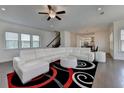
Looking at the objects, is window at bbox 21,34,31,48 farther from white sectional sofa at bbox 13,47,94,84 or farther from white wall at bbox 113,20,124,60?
white wall at bbox 113,20,124,60

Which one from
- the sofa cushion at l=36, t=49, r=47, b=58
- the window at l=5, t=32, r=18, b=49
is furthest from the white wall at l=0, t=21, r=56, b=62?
the sofa cushion at l=36, t=49, r=47, b=58

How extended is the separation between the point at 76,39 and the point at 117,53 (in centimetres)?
690

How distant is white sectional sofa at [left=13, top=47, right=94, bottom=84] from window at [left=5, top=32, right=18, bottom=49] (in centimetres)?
278

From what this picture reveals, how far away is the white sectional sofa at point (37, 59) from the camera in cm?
246

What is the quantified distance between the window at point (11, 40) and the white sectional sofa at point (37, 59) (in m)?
2.78

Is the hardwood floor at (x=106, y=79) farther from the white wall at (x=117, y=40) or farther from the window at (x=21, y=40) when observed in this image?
the window at (x=21, y=40)

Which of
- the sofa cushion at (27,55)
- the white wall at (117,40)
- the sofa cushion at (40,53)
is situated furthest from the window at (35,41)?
the white wall at (117,40)

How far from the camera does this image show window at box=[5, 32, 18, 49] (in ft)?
17.9

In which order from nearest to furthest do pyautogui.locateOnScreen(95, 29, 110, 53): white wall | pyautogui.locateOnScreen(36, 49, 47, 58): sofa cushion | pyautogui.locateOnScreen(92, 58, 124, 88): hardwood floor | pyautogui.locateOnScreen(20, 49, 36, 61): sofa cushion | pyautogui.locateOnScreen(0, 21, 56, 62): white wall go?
pyautogui.locateOnScreen(92, 58, 124, 88): hardwood floor, pyautogui.locateOnScreen(20, 49, 36, 61): sofa cushion, pyautogui.locateOnScreen(36, 49, 47, 58): sofa cushion, pyautogui.locateOnScreen(0, 21, 56, 62): white wall, pyautogui.locateOnScreen(95, 29, 110, 53): white wall

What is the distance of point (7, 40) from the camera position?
5.47 metres
